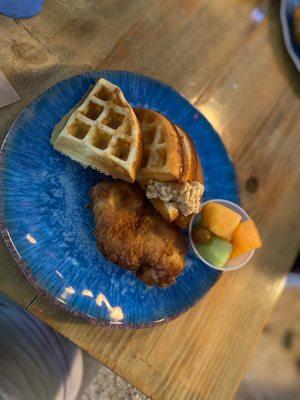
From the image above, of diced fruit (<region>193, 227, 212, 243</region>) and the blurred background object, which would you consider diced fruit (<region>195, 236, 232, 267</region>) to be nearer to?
diced fruit (<region>193, 227, 212, 243</region>)

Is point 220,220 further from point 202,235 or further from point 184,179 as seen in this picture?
point 184,179

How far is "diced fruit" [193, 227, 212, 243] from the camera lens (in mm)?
1175

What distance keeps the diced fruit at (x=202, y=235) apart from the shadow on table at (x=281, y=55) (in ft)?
2.82

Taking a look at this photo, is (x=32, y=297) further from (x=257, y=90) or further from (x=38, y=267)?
(x=257, y=90)

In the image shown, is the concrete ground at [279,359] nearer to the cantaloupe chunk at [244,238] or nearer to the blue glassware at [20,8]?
the cantaloupe chunk at [244,238]

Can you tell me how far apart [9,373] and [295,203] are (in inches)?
46.0

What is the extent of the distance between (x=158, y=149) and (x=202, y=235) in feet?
0.91

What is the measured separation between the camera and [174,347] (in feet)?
3.90

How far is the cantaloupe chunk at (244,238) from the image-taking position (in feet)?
3.89

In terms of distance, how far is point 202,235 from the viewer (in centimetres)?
117

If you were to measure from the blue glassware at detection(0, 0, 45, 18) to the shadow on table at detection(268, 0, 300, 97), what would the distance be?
964 millimetres

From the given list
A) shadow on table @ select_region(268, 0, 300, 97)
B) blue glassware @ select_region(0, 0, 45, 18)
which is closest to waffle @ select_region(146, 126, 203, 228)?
blue glassware @ select_region(0, 0, 45, 18)

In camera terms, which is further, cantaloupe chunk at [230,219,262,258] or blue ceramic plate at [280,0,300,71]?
blue ceramic plate at [280,0,300,71]

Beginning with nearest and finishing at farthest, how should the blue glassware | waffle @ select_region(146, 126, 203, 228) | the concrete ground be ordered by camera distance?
waffle @ select_region(146, 126, 203, 228) < the blue glassware < the concrete ground
